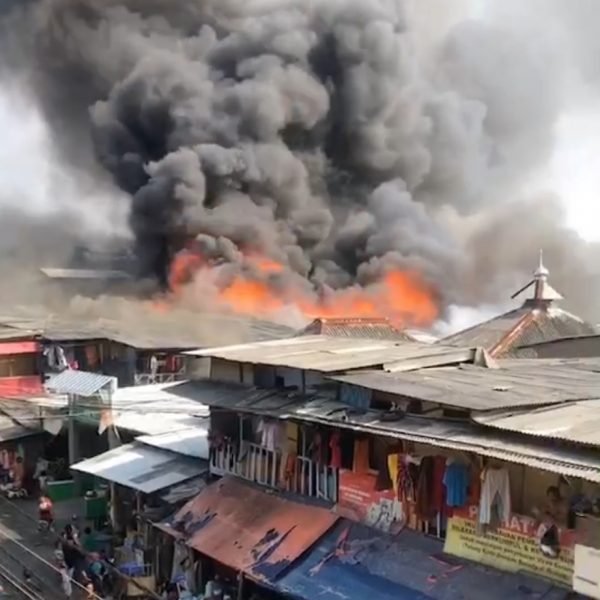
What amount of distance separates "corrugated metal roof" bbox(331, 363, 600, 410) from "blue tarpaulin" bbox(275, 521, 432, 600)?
2.07 m

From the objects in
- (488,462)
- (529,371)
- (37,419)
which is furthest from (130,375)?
(488,462)

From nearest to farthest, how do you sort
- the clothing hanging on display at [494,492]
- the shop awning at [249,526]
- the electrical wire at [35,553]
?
the clothing hanging on display at [494,492] < the shop awning at [249,526] < the electrical wire at [35,553]

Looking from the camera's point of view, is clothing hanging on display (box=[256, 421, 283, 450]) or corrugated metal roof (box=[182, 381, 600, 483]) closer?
corrugated metal roof (box=[182, 381, 600, 483])

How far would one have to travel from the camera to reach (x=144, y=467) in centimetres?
1717

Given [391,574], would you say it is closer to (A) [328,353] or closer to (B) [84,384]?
(A) [328,353]

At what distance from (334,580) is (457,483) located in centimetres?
198

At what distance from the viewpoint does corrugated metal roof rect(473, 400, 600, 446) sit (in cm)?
932

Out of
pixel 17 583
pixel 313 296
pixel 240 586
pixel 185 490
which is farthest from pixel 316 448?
pixel 313 296

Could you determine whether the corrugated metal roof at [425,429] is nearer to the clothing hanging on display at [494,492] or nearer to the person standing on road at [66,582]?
the clothing hanging on display at [494,492]

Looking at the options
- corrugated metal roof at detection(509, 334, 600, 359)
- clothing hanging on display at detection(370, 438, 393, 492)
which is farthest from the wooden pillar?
corrugated metal roof at detection(509, 334, 600, 359)

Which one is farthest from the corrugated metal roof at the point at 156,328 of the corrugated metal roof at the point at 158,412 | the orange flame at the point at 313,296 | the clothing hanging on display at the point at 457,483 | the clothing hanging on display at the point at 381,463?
the clothing hanging on display at the point at 457,483

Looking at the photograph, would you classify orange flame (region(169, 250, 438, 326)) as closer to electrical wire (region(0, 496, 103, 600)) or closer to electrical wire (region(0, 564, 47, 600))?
electrical wire (region(0, 496, 103, 600))

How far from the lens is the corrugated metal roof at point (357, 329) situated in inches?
926

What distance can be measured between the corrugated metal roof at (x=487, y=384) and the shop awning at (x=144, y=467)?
4753 mm
